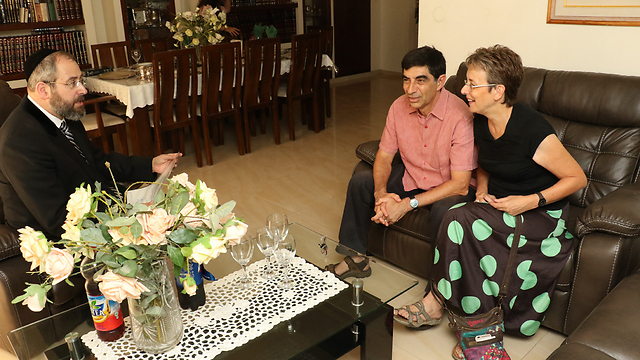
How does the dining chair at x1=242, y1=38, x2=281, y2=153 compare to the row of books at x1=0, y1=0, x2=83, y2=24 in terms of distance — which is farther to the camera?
the row of books at x1=0, y1=0, x2=83, y2=24

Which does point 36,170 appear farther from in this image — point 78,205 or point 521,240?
point 521,240

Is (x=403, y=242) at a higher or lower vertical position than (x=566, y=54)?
lower

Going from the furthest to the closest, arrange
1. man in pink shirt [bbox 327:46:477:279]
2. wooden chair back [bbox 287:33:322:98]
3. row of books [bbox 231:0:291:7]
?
1. row of books [bbox 231:0:291:7]
2. wooden chair back [bbox 287:33:322:98]
3. man in pink shirt [bbox 327:46:477:279]

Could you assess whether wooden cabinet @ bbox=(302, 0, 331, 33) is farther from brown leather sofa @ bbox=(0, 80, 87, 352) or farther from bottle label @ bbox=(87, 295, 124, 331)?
bottle label @ bbox=(87, 295, 124, 331)

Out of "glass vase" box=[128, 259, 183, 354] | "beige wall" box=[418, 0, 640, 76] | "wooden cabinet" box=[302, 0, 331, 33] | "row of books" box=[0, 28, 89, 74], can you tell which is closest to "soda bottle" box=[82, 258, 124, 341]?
"glass vase" box=[128, 259, 183, 354]

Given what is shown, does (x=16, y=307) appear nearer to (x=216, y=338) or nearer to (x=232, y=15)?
(x=216, y=338)

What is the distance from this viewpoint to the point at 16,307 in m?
1.94

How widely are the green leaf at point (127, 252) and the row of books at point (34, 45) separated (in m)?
4.34

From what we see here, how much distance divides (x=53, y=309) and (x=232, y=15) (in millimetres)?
5093

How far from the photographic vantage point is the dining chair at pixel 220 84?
13.2 feet

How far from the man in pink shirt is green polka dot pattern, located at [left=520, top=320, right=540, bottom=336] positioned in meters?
0.51

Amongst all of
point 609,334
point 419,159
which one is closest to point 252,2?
point 419,159

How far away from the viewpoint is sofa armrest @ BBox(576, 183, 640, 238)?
1.83 m

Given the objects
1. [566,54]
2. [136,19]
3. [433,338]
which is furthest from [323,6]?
[433,338]
